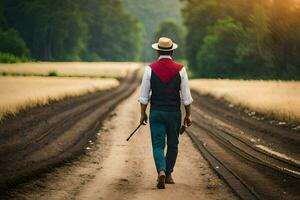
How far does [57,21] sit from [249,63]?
4653 cm

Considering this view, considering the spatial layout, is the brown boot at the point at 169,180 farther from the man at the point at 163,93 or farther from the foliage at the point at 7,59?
the foliage at the point at 7,59

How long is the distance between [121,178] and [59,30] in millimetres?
91309

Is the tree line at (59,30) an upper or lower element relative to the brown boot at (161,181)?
upper

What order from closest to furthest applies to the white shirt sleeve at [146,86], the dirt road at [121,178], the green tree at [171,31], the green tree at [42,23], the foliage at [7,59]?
the dirt road at [121,178] → the white shirt sleeve at [146,86] → the foliage at [7,59] → the green tree at [42,23] → the green tree at [171,31]

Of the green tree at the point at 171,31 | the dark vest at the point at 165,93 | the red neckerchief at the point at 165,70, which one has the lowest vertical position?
the dark vest at the point at 165,93

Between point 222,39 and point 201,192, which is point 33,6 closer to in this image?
point 222,39

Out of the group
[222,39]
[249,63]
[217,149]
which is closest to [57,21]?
[222,39]

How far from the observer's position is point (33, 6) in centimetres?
9469

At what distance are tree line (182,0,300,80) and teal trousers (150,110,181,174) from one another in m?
44.1

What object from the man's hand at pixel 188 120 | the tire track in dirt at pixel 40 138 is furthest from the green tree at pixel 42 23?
the man's hand at pixel 188 120

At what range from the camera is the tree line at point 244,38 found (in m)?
53.2

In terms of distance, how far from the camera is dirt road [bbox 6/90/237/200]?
8773 mm

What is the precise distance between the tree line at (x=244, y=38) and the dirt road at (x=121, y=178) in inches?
1585

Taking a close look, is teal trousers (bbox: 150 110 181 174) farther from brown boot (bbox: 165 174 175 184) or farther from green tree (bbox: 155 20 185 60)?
green tree (bbox: 155 20 185 60)
